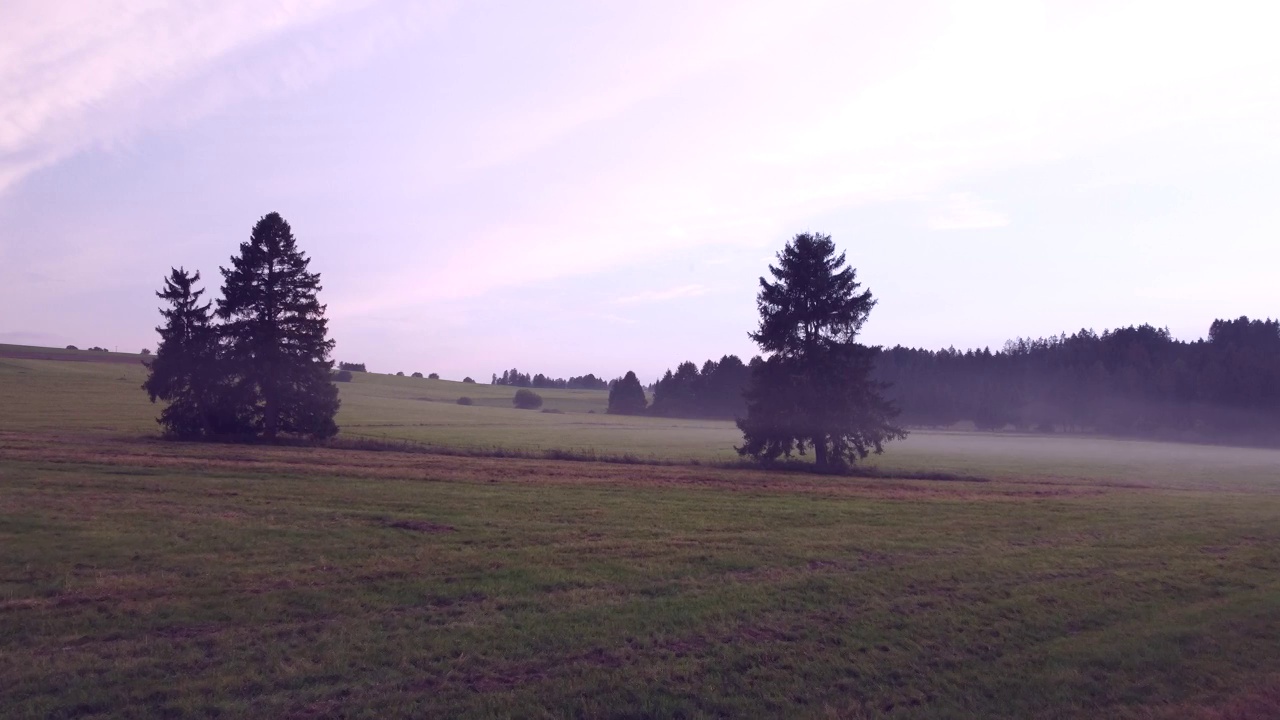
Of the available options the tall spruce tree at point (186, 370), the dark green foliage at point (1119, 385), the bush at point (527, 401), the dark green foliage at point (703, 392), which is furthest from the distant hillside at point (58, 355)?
the dark green foliage at point (1119, 385)

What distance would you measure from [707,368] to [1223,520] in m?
120

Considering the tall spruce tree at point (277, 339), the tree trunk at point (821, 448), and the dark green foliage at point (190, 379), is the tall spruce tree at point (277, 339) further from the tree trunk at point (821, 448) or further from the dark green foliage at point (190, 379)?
the tree trunk at point (821, 448)

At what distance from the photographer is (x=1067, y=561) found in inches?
571

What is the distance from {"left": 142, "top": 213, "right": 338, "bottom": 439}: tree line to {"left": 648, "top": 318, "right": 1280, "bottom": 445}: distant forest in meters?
58.3

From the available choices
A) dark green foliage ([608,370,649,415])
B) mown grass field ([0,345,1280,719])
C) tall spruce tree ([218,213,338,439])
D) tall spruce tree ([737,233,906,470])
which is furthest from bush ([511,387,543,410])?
mown grass field ([0,345,1280,719])

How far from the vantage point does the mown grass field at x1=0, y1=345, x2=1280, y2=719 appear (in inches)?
308

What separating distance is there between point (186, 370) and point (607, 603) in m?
38.3

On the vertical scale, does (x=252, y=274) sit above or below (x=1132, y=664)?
above

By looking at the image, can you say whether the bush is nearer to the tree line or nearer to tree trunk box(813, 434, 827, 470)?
the tree line

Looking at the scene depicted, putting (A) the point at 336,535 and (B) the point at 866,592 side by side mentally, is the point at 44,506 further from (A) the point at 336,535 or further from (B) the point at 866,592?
(B) the point at 866,592

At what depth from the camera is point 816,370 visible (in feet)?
125

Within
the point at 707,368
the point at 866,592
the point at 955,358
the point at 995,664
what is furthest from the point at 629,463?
the point at 955,358

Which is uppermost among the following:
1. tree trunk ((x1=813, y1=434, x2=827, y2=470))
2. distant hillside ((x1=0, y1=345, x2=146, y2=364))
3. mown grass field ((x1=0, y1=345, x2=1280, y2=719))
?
distant hillside ((x1=0, y1=345, x2=146, y2=364))

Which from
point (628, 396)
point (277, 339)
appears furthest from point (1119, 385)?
point (277, 339)
